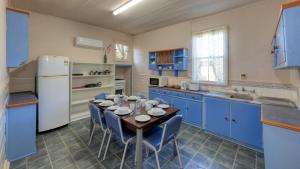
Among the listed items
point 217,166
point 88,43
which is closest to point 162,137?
point 217,166

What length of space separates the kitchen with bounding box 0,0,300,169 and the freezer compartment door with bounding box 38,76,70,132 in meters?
0.02

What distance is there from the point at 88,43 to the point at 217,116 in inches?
164

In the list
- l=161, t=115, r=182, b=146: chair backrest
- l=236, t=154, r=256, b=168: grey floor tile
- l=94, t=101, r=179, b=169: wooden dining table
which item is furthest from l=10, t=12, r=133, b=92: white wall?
l=236, t=154, r=256, b=168: grey floor tile

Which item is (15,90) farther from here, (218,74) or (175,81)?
(218,74)

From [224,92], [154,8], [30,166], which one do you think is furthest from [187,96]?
[30,166]

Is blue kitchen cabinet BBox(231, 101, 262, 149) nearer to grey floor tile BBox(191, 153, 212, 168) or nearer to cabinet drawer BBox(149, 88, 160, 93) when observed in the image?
grey floor tile BBox(191, 153, 212, 168)

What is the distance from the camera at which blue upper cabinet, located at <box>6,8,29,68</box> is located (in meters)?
2.17

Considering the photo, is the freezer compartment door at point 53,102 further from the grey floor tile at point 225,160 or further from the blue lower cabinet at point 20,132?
the grey floor tile at point 225,160

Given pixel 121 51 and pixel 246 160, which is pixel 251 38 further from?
pixel 121 51

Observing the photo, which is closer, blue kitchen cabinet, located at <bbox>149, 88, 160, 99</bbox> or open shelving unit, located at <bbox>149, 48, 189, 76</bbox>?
open shelving unit, located at <bbox>149, 48, 189, 76</bbox>

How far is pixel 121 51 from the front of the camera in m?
5.21

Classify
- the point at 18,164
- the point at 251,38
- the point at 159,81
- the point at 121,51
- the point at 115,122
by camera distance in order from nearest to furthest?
the point at 115,122 → the point at 18,164 → the point at 251,38 → the point at 159,81 → the point at 121,51

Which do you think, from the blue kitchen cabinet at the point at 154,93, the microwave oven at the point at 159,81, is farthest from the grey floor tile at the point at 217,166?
the microwave oven at the point at 159,81

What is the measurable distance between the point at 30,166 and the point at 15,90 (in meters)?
2.14
